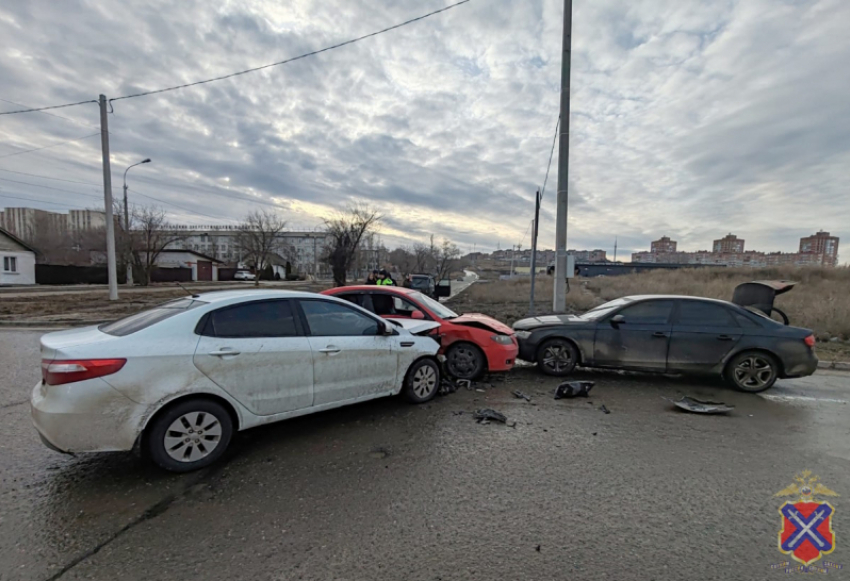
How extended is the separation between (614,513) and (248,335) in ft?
11.2

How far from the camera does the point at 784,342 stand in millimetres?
5684

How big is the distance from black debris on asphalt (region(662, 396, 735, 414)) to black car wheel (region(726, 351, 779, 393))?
887mm

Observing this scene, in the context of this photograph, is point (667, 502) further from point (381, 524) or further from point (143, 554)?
point (143, 554)

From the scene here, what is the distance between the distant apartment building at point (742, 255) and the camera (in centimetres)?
6581

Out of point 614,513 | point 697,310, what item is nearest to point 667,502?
point 614,513

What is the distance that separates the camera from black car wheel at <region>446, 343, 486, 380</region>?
591cm

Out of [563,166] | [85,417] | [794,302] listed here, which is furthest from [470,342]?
[794,302]

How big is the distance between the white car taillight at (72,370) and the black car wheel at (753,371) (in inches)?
306

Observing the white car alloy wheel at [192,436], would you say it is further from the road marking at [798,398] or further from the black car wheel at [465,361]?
the road marking at [798,398]

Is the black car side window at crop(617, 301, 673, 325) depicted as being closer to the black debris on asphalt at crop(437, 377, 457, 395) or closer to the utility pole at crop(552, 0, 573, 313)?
the utility pole at crop(552, 0, 573, 313)

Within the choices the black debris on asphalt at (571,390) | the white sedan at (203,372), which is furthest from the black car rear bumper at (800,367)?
the white sedan at (203,372)

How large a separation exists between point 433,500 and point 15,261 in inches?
1790

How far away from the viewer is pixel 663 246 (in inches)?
4104

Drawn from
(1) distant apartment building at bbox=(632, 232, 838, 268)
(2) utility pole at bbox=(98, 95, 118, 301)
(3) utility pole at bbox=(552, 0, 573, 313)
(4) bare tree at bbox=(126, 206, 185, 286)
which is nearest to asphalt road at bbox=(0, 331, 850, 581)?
(3) utility pole at bbox=(552, 0, 573, 313)
